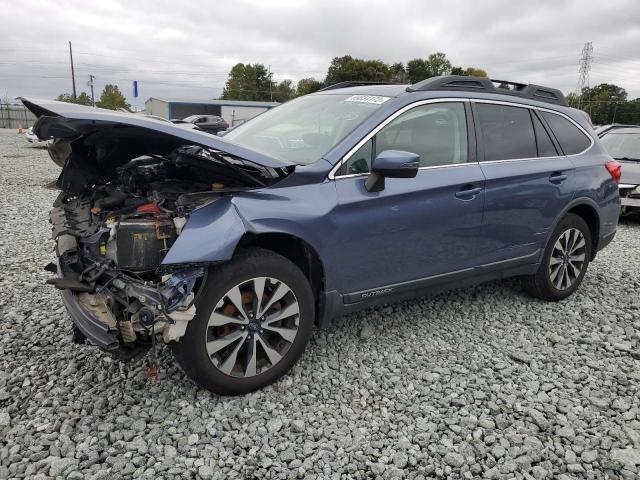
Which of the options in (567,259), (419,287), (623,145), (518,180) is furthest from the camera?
(623,145)

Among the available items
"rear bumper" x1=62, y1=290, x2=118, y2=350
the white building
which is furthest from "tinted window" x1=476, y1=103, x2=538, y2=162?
the white building

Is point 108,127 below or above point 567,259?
above

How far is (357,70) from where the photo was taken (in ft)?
217

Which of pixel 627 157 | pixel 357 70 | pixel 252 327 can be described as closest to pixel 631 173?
pixel 627 157

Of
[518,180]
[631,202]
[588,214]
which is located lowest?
[631,202]

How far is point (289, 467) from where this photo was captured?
2.35 meters

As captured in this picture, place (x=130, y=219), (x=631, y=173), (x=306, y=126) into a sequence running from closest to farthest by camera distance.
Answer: (x=130, y=219) < (x=306, y=126) < (x=631, y=173)

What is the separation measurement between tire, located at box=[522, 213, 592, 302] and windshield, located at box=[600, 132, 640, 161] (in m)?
5.68

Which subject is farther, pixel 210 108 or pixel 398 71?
pixel 398 71

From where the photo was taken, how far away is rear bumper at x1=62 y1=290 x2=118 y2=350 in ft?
8.24

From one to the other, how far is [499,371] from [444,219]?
1075mm

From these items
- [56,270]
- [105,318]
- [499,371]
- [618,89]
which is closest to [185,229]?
[105,318]

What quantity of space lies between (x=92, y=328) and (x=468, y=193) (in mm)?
2533

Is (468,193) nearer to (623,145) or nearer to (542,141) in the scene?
(542,141)
